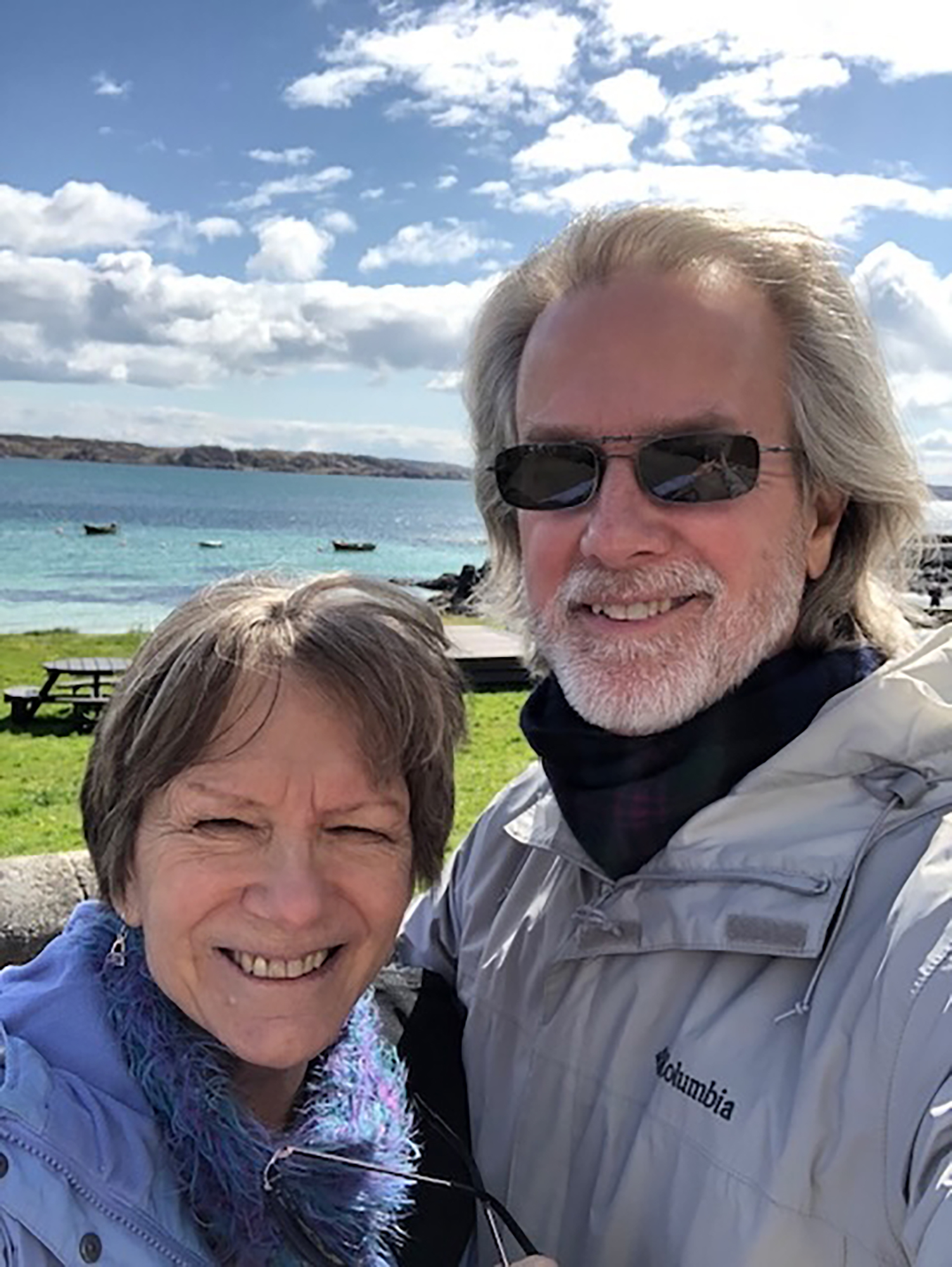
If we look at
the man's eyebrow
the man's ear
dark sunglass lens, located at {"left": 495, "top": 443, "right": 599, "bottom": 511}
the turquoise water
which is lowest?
the turquoise water

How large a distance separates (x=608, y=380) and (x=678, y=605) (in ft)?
1.53

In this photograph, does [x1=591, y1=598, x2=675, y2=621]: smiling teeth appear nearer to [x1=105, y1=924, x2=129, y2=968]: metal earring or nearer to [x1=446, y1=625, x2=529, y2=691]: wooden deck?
[x1=105, y1=924, x2=129, y2=968]: metal earring

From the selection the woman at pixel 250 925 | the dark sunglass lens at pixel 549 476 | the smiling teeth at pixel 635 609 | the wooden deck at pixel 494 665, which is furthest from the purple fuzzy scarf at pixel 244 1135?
the wooden deck at pixel 494 665

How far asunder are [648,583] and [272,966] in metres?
1.00

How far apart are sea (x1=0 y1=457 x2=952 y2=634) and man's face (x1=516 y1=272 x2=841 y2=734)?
1.59 ft

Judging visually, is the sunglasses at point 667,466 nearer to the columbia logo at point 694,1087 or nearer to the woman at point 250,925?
the woman at point 250,925

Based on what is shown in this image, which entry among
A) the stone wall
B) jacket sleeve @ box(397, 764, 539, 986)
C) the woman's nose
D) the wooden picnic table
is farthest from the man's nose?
the wooden picnic table

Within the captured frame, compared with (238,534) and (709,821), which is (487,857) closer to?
(709,821)

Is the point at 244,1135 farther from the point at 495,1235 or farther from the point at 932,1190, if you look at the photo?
the point at 932,1190

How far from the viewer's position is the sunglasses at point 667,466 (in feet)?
7.66

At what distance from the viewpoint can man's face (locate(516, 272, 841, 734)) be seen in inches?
90.7

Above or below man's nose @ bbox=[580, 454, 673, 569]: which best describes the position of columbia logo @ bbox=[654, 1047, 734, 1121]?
below

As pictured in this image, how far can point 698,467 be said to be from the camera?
2330 millimetres

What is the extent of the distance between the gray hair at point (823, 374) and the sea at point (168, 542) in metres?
0.23
